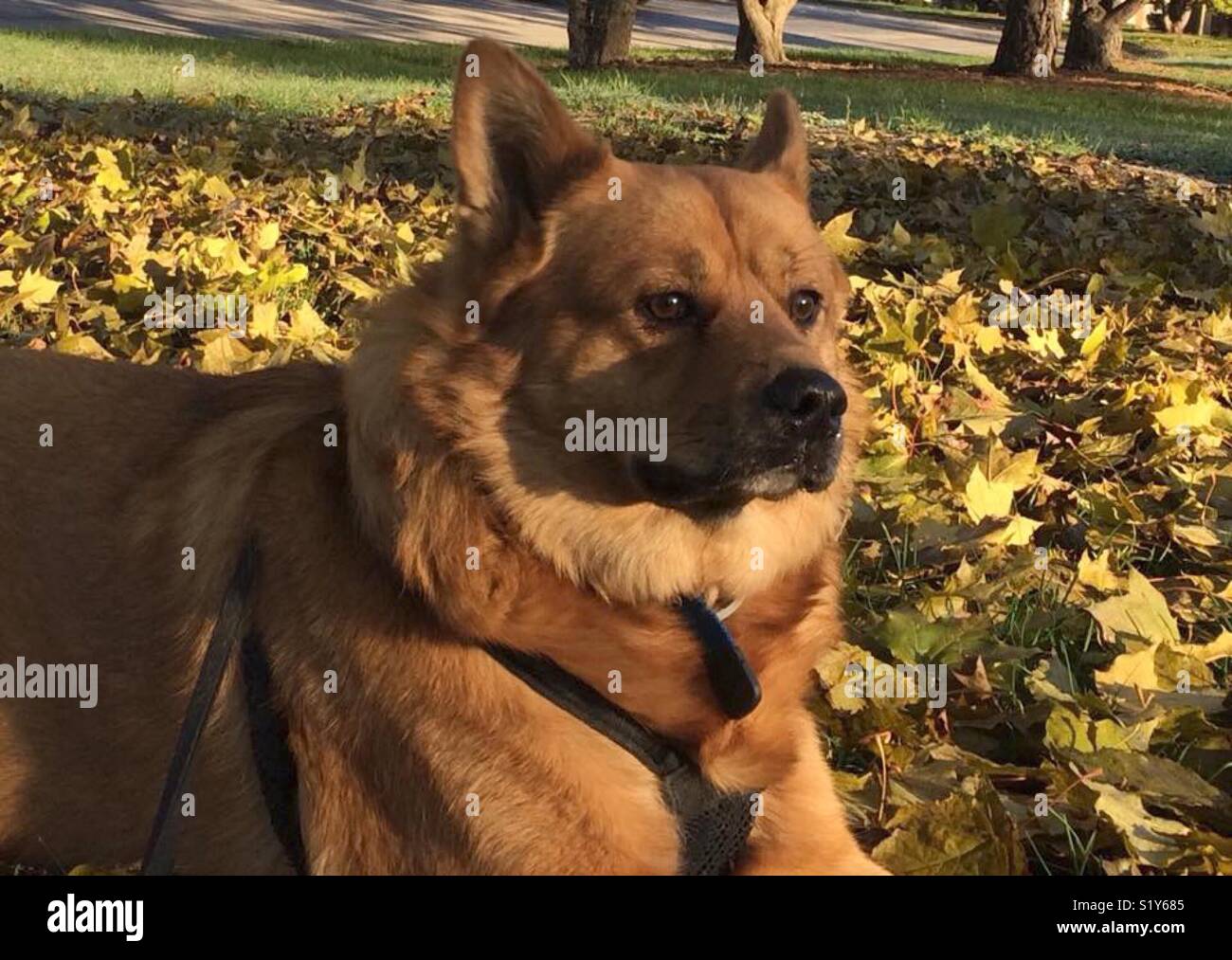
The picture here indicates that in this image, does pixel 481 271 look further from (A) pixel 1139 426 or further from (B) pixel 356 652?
(A) pixel 1139 426

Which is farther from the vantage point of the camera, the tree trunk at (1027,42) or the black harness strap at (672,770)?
the tree trunk at (1027,42)

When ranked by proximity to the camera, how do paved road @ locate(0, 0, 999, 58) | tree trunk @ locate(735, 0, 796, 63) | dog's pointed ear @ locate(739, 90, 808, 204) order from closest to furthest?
dog's pointed ear @ locate(739, 90, 808, 204) → tree trunk @ locate(735, 0, 796, 63) → paved road @ locate(0, 0, 999, 58)

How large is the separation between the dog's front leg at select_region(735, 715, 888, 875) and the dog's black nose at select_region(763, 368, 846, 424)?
733 mm

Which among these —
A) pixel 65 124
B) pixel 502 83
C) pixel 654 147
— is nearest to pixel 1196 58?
pixel 654 147

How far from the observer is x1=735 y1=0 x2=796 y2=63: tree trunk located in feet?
79.3

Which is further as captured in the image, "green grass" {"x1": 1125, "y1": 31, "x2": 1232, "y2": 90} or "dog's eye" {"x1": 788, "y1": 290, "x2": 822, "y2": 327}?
"green grass" {"x1": 1125, "y1": 31, "x2": 1232, "y2": 90}

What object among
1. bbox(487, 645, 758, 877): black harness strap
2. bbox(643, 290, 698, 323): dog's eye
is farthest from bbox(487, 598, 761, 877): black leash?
bbox(643, 290, 698, 323): dog's eye

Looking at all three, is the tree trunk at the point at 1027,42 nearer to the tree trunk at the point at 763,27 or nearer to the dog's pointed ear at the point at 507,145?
the tree trunk at the point at 763,27

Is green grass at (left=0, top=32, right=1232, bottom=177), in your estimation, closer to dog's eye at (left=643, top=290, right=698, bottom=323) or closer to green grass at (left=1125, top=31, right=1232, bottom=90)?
green grass at (left=1125, top=31, right=1232, bottom=90)

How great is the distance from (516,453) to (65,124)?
9370 millimetres

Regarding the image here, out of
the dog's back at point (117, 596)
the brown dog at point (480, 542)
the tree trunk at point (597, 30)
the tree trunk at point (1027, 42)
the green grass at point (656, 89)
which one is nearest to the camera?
the brown dog at point (480, 542)

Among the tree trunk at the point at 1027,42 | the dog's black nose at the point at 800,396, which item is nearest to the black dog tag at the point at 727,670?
the dog's black nose at the point at 800,396

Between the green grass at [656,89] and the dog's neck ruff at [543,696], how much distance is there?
1085cm

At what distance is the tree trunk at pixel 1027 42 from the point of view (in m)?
23.4
